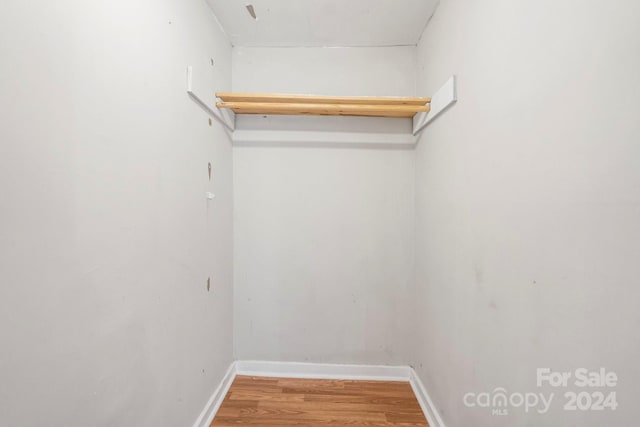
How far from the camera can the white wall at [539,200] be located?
1.87 feet

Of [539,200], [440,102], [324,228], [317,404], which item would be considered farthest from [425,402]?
[440,102]

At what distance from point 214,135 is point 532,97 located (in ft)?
4.80

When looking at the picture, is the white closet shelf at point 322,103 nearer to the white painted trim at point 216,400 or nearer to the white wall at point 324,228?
the white wall at point 324,228

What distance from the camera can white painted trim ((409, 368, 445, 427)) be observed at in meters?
1.45

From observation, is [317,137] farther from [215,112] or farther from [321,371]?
[321,371]

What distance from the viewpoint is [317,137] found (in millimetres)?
1889

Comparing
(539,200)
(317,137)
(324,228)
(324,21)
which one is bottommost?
(324,228)

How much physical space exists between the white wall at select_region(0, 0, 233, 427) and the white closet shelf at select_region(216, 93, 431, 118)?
9.7 inches

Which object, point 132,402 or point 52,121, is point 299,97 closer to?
point 52,121

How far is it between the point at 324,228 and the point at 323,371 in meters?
0.99

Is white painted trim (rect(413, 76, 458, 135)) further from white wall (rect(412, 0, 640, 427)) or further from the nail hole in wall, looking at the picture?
the nail hole in wall

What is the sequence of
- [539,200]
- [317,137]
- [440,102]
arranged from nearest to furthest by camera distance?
[539,200] < [440,102] < [317,137]

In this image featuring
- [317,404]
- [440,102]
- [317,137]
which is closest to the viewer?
[440,102]

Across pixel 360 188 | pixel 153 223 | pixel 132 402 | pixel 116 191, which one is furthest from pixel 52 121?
pixel 360 188
